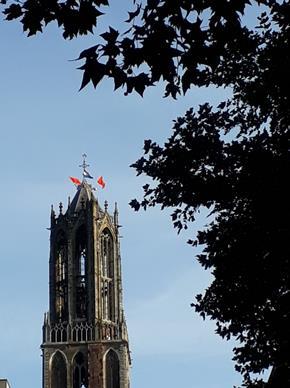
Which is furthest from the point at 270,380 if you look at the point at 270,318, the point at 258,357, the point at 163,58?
the point at 163,58

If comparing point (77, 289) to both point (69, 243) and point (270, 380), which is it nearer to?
point (69, 243)

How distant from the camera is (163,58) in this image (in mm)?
11539

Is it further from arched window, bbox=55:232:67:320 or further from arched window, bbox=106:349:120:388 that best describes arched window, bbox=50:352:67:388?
arched window, bbox=106:349:120:388

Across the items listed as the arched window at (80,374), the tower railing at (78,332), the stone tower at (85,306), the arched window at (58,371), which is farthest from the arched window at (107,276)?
the arched window at (58,371)

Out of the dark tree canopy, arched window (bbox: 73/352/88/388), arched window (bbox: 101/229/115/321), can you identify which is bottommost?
the dark tree canopy

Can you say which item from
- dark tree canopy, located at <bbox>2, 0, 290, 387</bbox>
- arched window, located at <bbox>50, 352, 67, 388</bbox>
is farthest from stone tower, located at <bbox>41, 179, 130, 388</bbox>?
dark tree canopy, located at <bbox>2, 0, 290, 387</bbox>

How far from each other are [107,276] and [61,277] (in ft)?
12.5

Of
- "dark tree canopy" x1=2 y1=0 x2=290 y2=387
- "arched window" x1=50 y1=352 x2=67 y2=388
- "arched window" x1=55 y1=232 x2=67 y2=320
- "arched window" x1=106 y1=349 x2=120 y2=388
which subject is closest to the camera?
"dark tree canopy" x1=2 y1=0 x2=290 y2=387

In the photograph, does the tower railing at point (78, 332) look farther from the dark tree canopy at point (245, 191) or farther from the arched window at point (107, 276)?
the dark tree canopy at point (245, 191)

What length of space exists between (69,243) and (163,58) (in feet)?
222

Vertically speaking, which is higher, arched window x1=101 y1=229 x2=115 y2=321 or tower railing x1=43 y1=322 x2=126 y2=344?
arched window x1=101 y1=229 x2=115 y2=321

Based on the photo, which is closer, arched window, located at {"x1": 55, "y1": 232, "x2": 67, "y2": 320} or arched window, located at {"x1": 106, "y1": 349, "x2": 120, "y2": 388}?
arched window, located at {"x1": 106, "y1": 349, "x2": 120, "y2": 388}

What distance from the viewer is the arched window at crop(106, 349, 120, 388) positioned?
7494cm

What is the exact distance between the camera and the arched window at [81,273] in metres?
77.0
